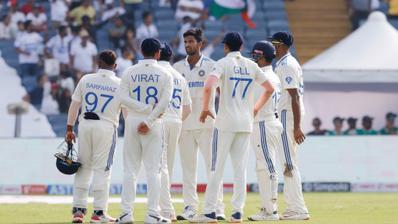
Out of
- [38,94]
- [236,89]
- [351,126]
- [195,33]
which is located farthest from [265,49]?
[38,94]

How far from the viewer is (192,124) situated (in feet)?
68.6

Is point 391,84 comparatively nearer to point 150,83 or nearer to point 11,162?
point 11,162

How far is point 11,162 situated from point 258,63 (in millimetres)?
11776

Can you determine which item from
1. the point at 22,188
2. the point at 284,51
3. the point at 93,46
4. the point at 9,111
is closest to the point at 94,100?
the point at 284,51

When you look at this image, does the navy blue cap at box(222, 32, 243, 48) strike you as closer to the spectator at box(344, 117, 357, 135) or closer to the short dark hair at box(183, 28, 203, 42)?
the short dark hair at box(183, 28, 203, 42)

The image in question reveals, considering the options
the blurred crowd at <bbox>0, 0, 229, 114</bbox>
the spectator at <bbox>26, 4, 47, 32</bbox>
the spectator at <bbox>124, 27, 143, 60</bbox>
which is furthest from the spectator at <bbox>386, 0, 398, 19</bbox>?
the spectator at <bbox>26, 4, 47, 32</bbox>

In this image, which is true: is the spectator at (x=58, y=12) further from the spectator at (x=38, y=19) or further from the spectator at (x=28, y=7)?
the spectator at (x=28, y=7)

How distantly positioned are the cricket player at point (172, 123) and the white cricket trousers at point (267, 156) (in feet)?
3.65

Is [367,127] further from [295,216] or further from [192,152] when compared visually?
[295,216]

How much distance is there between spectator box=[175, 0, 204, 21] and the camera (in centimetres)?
3884

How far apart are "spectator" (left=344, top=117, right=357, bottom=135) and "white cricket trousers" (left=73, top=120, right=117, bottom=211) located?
13.2m

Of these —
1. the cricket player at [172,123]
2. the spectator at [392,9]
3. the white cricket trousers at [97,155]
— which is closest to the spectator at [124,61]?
the spectator at [392,9]

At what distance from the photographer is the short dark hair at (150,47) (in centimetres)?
1892

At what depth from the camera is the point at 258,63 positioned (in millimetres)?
20641
